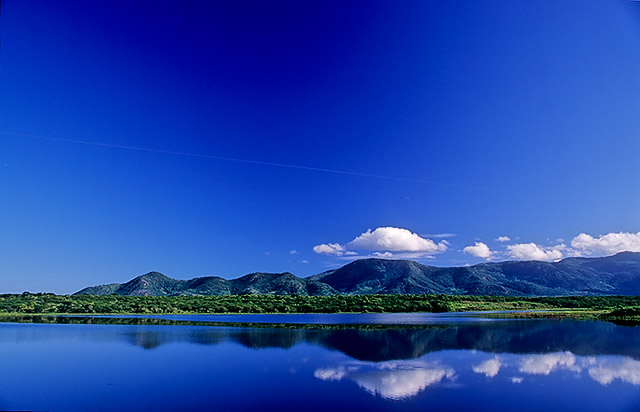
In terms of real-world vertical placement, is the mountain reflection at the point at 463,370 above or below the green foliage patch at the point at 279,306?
below

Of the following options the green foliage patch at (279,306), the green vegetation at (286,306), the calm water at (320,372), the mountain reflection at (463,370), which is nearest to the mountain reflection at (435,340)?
the calm water at (320,372)

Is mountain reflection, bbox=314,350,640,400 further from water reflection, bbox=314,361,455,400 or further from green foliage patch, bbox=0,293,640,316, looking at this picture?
green foliage patch, bbox=0,293,640,316

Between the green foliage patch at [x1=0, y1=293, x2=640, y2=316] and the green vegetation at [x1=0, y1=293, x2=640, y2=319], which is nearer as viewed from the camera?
the green vegetation at [x1=0, y1=293, x2=640, y2=319]

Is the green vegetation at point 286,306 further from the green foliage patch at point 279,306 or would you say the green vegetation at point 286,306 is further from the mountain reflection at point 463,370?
the mountain reflection at point 463,370

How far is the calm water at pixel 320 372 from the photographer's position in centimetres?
2209

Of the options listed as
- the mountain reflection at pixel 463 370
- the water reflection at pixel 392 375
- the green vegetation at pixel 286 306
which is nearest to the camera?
the water reflection at pixel 392 375

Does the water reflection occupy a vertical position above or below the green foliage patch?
below

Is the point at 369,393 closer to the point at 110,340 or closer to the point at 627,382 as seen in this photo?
the point at 627,382

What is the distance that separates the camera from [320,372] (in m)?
28.3

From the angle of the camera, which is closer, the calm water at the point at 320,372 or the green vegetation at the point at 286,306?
the calm water at the point at 320,372

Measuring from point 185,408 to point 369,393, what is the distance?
9.48 m

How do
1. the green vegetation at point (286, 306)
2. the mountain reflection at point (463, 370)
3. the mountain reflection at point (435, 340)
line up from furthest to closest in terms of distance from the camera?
the green vegetation at point (286, 306)
the mountain reflection at point (435, 340)
the mountain reflection at point (463, 370)

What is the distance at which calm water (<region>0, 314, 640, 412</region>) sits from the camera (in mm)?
22094

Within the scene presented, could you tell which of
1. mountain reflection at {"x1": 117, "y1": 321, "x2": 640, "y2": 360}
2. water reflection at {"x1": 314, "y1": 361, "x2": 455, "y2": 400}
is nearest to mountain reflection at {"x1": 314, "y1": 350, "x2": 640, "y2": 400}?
water reflection at {"x1": 314, "y1": 361, "x2": 455, "y2": 400}
